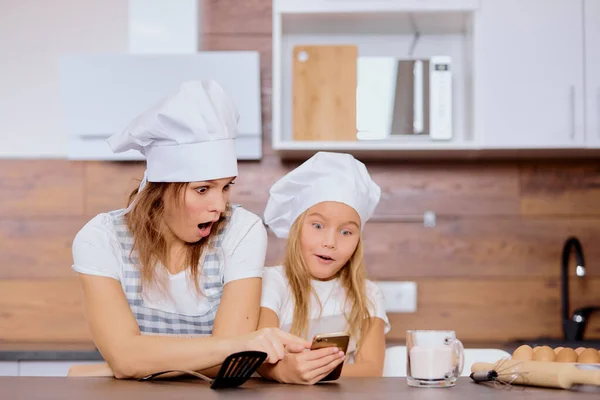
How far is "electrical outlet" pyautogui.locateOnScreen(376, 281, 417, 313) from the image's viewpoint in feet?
9.29

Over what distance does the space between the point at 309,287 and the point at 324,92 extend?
39.0 inches

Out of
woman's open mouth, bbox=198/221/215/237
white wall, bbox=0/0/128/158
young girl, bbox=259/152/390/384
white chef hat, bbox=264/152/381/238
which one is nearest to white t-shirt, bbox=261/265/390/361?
young girl, bbox=259/152/390/384

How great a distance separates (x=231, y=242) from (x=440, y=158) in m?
1.45

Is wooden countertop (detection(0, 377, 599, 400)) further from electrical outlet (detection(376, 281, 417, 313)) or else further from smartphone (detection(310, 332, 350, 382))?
electrical outlet (detection(376, 281, 417, 313))

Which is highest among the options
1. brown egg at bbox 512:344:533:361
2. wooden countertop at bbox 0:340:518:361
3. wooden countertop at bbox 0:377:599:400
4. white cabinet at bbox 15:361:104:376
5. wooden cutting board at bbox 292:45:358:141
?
wooden cutting board at bbox 292:45:358:141

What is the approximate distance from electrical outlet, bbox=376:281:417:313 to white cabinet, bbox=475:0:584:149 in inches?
23.5

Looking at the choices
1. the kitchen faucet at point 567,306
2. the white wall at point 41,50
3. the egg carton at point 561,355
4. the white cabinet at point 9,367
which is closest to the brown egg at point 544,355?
the egg carton at point 561,355

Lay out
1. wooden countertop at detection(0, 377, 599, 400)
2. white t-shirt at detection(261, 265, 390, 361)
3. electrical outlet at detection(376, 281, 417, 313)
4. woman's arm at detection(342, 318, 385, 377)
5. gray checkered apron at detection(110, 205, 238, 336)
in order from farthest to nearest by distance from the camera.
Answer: electrical outlet at detection(376, 281, 417, 313) < white t-shirt at detection(261, 265, 390, 361) < woman's arm at detection(342, 318, 385, 377) < gray checkered apron at detection(110, 205, 238, 336) < wooden countertop at detection(0, 377, 599, 400)

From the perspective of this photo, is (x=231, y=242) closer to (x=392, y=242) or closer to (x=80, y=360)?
(x=80, y=360)

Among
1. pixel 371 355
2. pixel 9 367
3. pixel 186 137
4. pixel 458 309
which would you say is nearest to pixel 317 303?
pixel 371 355

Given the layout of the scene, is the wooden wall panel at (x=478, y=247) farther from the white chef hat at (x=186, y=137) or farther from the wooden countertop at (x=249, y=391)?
the wooden countertop at (x=249, y=391)

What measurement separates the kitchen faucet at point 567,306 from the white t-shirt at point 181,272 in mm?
1583

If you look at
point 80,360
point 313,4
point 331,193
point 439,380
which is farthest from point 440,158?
point 439,380

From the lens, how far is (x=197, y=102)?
1.48 metres
